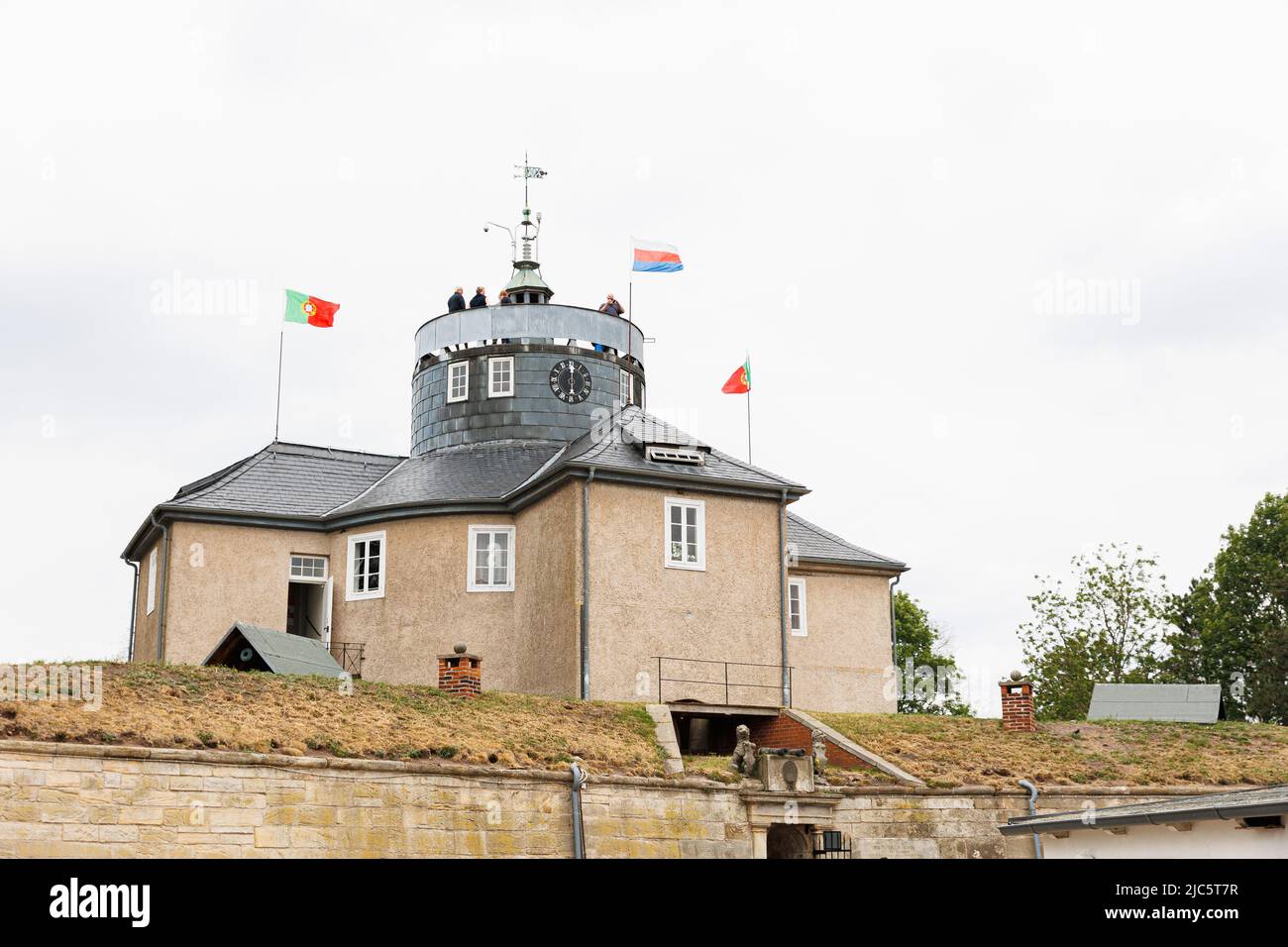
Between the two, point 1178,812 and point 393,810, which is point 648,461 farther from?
point 1178,812

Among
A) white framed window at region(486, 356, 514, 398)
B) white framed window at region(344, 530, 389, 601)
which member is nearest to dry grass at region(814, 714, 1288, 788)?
white framed window at region(344, 530, 389, 601)

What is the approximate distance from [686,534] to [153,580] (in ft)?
38.9

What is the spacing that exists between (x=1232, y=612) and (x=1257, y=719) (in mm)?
3754

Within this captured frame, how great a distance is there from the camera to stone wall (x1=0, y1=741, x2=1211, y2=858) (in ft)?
52.2

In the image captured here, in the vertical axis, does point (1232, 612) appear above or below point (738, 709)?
above

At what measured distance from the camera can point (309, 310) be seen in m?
33.1

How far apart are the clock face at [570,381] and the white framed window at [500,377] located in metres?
0.95

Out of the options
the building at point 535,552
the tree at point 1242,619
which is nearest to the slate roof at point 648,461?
Answer: the building at point 535,552

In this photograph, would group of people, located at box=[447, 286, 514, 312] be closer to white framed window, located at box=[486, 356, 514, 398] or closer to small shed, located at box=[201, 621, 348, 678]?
white framed window, located at box=[486, 356, 514, 398]

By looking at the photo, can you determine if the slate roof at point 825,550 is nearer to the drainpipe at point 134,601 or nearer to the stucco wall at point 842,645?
the stucco wall at point 842,645

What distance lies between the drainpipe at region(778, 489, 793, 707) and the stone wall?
555 cm

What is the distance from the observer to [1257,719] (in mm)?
44719
